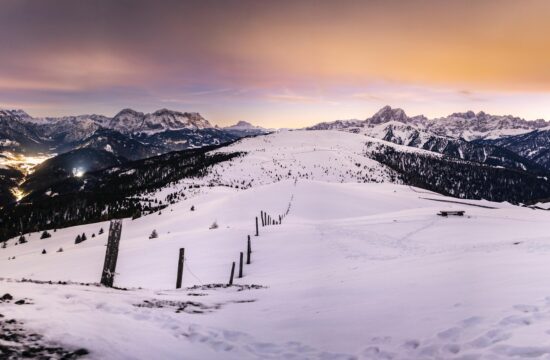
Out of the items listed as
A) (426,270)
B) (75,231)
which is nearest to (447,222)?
(426,270)

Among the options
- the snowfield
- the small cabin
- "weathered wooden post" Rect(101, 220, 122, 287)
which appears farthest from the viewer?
the small cabin

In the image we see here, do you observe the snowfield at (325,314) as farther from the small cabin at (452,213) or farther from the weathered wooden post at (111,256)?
the small cabin at (452,213)

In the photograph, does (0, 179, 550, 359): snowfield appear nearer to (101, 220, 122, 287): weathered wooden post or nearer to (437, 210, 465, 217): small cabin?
(101, 220, 122, 287): weathered wooden post

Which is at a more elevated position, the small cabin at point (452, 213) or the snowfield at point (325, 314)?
the small cabin at point (452, 213)

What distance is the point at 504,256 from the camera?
62.2 feet

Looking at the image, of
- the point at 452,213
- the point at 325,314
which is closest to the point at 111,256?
the point at 325,314

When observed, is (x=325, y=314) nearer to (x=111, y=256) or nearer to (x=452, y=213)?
(x=111, y=256)

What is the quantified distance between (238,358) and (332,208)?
2602 inches

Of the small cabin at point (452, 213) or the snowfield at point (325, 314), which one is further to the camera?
the small cabin at point (452, 213)

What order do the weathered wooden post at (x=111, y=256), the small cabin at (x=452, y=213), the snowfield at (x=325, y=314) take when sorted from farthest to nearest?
the small cabin at (x=452, y=213) → the weathered wooden post at (x=111, y=256) → the snowfield at (x=325, y=314)

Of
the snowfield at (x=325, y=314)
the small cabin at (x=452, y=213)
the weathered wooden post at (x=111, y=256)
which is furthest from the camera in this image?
the small cabin at (x=452, y=213)

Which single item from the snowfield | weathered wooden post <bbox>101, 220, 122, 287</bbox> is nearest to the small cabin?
the snowfield

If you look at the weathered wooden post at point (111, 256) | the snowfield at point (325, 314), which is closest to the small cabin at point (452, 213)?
the snowfield at point (325, 314)

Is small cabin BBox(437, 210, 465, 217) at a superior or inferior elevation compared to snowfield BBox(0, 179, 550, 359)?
superior
